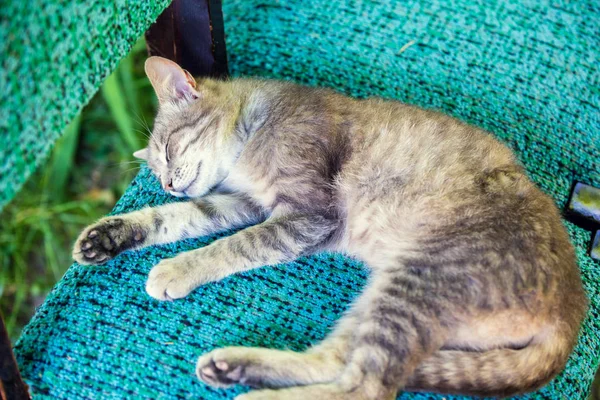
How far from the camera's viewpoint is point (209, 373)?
1169 mm

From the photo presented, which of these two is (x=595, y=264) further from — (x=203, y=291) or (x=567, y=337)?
(x=203, y=291)

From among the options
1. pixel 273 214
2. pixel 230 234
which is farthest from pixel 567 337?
pixel 230 234

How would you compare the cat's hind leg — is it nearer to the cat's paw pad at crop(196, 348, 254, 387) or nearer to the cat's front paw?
the cat's paw pad at crop(196, 348, 254, 387)

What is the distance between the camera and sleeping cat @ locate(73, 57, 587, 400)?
3.77 ft

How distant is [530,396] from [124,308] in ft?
3.02

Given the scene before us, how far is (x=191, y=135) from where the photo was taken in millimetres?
1576

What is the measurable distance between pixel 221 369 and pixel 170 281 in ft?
0.83

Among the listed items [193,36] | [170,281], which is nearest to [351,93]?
[193,36]

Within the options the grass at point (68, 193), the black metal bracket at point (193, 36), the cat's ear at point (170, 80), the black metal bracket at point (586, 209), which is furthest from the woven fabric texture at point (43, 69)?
the black metal bracket at point (586, 209)

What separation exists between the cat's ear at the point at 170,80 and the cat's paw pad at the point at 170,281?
52cm

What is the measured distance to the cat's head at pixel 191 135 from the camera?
1553 millimetres

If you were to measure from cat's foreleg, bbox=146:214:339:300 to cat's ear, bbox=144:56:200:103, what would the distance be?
17.9 inches

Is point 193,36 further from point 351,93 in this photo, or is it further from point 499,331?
point 499,331

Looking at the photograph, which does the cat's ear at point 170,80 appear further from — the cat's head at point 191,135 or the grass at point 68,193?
the grass at point 68,193
